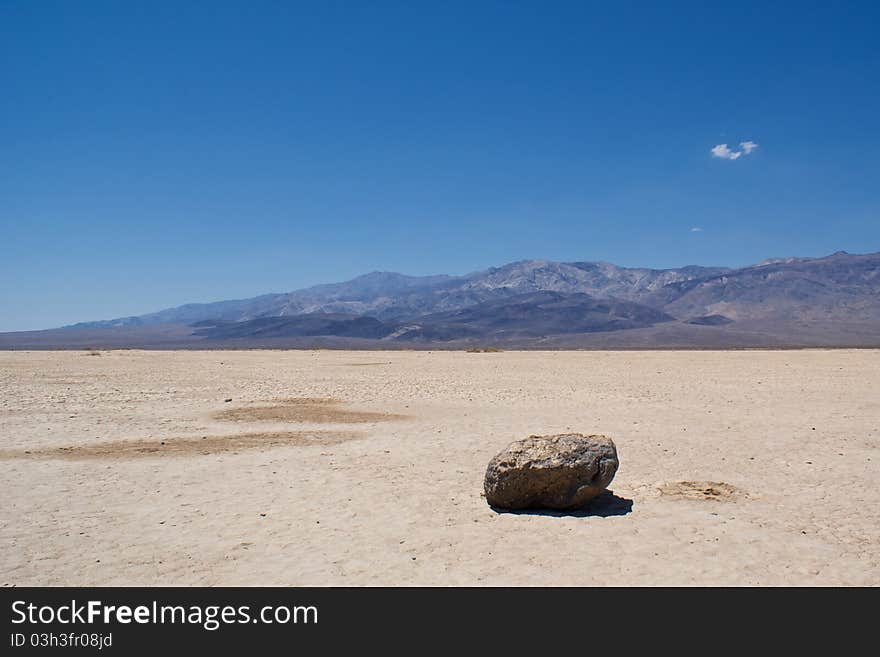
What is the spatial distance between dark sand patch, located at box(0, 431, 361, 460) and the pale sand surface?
0.06m

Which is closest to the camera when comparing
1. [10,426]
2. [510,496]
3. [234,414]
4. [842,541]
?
[842,541]

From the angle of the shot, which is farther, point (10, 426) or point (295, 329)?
point (295, 329)

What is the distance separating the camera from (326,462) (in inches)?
415

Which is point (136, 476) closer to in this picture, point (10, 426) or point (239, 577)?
point (239, 577)

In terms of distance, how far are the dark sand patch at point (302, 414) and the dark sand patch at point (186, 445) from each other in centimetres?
182

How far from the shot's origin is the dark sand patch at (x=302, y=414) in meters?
15.1

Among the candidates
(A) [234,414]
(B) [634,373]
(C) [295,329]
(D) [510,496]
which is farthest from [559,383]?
(C) [295,329]

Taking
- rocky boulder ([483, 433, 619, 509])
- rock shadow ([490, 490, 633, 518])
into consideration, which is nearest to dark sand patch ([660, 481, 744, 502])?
rock shadow ([490, 490, 633, 518])

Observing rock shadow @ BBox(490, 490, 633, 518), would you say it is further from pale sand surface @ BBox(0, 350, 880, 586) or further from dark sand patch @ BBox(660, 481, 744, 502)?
dark sand patch @ BBox(660, 481, 744, 502)

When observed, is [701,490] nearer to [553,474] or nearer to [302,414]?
[553,474]

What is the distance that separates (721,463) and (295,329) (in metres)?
194

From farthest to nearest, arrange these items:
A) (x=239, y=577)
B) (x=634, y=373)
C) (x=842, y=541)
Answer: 1. (x=634, y=373)
2. (x=842, y=541)
3. (x=239, y=577)

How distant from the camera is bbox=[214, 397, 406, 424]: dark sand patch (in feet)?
49.7
